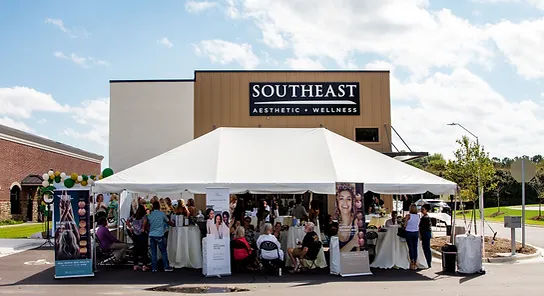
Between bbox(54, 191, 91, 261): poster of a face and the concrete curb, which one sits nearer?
bbox(54, 191, 91, 261): poster of a face

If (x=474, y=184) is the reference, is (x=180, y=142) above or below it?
above

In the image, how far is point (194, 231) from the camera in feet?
46.1

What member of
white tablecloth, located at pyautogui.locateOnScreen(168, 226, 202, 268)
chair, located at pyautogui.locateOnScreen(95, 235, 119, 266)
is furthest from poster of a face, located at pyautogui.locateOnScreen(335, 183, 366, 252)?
chair, located at pyautogui.locateOnScreen(95, 235, 119, 266)

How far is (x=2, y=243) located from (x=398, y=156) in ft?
50.2

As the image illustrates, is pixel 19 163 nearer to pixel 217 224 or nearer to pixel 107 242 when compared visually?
pixel 107 242

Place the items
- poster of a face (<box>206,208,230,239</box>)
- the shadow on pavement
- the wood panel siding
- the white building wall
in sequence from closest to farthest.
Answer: the shadow on pavement → poster of a face (<box>206,208,230,239</box>) → the wood panel siding → the white building wall

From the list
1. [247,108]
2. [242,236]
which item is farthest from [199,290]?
[247,108]

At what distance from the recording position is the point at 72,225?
1253 centimetres

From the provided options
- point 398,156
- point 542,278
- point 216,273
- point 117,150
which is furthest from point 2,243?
point 542,278

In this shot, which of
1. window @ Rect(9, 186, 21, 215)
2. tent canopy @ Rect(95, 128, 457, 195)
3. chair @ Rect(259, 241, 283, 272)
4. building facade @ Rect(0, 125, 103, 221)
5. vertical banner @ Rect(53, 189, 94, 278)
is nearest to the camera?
vertical banner @ Rect(53, 189, 94, 278)

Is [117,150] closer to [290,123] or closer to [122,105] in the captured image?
[122,105]

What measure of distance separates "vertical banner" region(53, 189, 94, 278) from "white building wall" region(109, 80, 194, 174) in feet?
38.5

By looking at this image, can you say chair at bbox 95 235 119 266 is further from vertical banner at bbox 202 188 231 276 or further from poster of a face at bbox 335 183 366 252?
poster of a face at bbox 335 183 366 252

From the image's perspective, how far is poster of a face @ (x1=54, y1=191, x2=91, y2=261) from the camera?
12.4 metres
